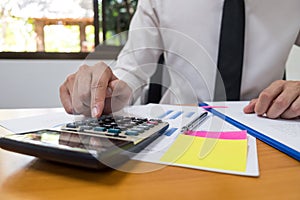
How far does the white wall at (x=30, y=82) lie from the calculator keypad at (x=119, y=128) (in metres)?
1.39

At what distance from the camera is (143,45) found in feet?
3.10

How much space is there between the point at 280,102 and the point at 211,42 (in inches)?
17.3

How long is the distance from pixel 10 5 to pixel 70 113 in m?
1.56

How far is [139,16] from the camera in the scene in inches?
39.2

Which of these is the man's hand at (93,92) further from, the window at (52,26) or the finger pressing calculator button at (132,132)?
the window at (52,26)

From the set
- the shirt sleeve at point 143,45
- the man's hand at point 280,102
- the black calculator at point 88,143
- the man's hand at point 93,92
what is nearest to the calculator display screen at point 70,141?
the black calculator at point 88,143

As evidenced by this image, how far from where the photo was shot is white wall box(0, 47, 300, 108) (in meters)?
1.75

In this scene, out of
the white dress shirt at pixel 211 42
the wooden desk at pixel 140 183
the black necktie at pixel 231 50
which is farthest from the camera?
the white dress shirt at pixel 211 42

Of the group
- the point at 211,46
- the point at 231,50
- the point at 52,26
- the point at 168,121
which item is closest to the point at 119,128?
the point at 168,121

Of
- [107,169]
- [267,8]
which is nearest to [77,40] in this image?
[267,8]

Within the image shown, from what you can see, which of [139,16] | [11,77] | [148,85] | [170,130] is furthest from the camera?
[11,77]

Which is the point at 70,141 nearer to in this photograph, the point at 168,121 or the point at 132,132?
the point at 132,132

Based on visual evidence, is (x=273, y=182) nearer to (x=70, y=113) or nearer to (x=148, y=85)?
(x=70, y=113)

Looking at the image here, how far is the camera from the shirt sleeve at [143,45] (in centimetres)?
85
